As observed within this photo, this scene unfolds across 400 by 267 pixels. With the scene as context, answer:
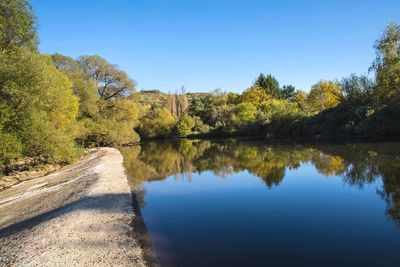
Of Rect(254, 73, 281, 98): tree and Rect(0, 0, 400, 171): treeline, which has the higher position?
Rect(254, 73, 281, 98): tree

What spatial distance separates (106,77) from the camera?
63219 mm

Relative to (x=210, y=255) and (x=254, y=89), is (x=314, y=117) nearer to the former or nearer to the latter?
(x=254, y=89)

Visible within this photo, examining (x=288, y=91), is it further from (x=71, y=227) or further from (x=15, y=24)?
(x=71, y=227)

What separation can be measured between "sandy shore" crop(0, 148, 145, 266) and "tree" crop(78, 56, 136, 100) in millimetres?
42871

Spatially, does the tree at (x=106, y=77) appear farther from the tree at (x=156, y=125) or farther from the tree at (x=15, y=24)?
the tree at (x=15, y=24)

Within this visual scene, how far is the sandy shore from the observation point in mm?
9609

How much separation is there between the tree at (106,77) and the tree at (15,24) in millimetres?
32367

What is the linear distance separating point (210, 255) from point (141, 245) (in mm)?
2349

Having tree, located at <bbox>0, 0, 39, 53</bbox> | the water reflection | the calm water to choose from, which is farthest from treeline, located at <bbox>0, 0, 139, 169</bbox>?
the calm water

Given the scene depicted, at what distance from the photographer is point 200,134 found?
86.6 meters

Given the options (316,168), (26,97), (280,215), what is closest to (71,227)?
(280,215)

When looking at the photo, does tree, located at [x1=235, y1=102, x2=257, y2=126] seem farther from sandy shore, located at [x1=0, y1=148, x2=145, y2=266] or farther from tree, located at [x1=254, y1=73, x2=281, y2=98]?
sandy shore, located at [x1=0, y1=148, x2=145, y2=266]

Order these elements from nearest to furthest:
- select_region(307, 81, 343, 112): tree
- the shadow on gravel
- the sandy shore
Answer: the sandy shore → the shadow on gravel → select_region(307, 81, 343, 112): tree

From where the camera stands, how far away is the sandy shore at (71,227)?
31.5ft
